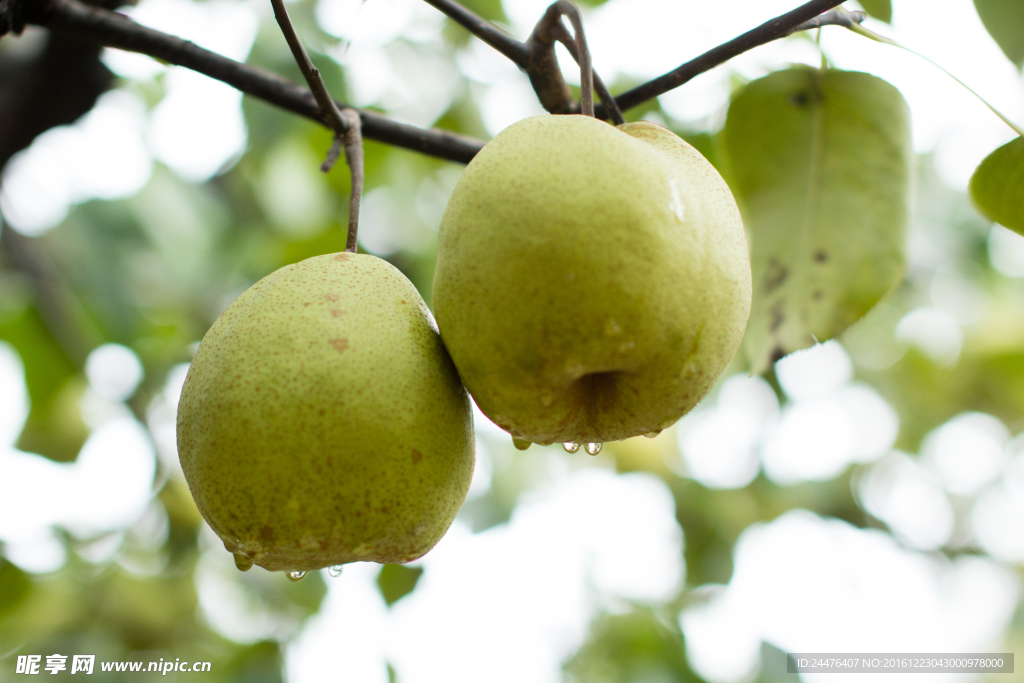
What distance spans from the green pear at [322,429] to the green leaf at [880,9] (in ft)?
3.02

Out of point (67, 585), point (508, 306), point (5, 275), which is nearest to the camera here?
point (508, 306)

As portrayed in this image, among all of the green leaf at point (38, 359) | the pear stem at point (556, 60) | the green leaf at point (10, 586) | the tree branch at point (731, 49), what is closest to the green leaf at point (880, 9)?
the tree branch at point (731, 49)

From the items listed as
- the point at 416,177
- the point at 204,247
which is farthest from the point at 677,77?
the point at 204,247

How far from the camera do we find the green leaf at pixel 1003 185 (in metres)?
0.98

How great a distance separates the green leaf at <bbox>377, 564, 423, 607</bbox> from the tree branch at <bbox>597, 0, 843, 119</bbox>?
1.35m

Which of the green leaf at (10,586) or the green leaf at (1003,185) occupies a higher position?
the green leaf at (1003,185)

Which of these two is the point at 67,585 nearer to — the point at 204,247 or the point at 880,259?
the point at 204,247

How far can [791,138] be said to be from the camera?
1.17 meters

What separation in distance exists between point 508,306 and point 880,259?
0.73m

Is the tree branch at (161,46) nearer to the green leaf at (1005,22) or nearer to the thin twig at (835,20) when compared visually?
the thin twig at (835,20)

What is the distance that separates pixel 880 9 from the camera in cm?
115

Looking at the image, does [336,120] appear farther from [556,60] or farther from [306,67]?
[556,60]

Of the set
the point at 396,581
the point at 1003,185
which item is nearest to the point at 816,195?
the point at 1003,185

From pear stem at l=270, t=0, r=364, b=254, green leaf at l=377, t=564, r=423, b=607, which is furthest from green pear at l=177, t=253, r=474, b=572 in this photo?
green leaf at l=377, t=564, r=423, b=607
